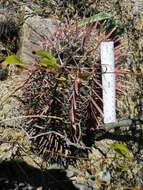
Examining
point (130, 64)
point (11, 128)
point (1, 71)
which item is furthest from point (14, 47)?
point (130, 64)

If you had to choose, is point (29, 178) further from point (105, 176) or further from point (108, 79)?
point (108, 79)

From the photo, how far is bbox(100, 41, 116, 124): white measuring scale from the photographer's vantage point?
6.09ft

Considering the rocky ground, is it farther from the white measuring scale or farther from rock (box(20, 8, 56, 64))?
the white measuring scale

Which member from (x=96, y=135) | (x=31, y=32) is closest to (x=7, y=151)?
(x=96, y=135)

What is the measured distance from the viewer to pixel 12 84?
248cm

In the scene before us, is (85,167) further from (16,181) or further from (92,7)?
(92,7)

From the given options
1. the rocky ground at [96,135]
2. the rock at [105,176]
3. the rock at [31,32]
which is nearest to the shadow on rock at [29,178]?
the rocky ground at [96,135]

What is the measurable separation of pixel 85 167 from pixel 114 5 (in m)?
1.35

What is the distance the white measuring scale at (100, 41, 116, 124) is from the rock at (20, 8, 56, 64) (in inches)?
27.1

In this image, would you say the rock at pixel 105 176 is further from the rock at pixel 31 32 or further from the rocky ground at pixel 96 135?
the rock at pixel 31 32

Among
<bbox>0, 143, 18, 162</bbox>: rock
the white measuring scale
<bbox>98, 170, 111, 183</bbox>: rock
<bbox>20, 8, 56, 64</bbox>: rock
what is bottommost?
<bbox>98, 170, 111, 183</bbox>: rock

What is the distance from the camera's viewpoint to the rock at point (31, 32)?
2.53m

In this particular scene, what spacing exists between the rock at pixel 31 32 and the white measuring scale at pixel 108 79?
69 centimetres

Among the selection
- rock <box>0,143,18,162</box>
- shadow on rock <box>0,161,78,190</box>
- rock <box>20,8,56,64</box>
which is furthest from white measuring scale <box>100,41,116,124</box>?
rock <box>20,8,56,64</box>
